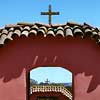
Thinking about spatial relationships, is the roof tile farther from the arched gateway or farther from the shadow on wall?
the shadow on wall

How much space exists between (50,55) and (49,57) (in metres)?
0.05

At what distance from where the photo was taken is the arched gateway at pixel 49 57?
28.6 ft

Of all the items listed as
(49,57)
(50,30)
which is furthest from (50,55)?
(50,30)

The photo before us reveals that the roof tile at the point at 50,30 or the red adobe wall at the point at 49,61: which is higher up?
the roof tile at the point at 50,30

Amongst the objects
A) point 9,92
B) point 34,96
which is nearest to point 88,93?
point 9,92

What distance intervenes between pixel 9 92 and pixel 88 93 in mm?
1731

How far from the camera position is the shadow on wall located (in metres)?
8.76

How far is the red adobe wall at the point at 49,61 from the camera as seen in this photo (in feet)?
28.6

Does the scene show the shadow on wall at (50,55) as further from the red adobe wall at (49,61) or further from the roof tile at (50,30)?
the roof tile at (50,30)

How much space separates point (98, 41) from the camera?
337 inches

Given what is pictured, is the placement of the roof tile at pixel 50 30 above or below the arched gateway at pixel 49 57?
above

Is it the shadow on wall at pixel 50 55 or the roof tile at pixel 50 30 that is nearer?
the roof tile at pixel 50 30

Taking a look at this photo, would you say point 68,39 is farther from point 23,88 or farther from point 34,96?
point 34,96

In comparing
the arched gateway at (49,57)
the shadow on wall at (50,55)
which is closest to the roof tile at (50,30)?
the arched gateway at (49,57)
